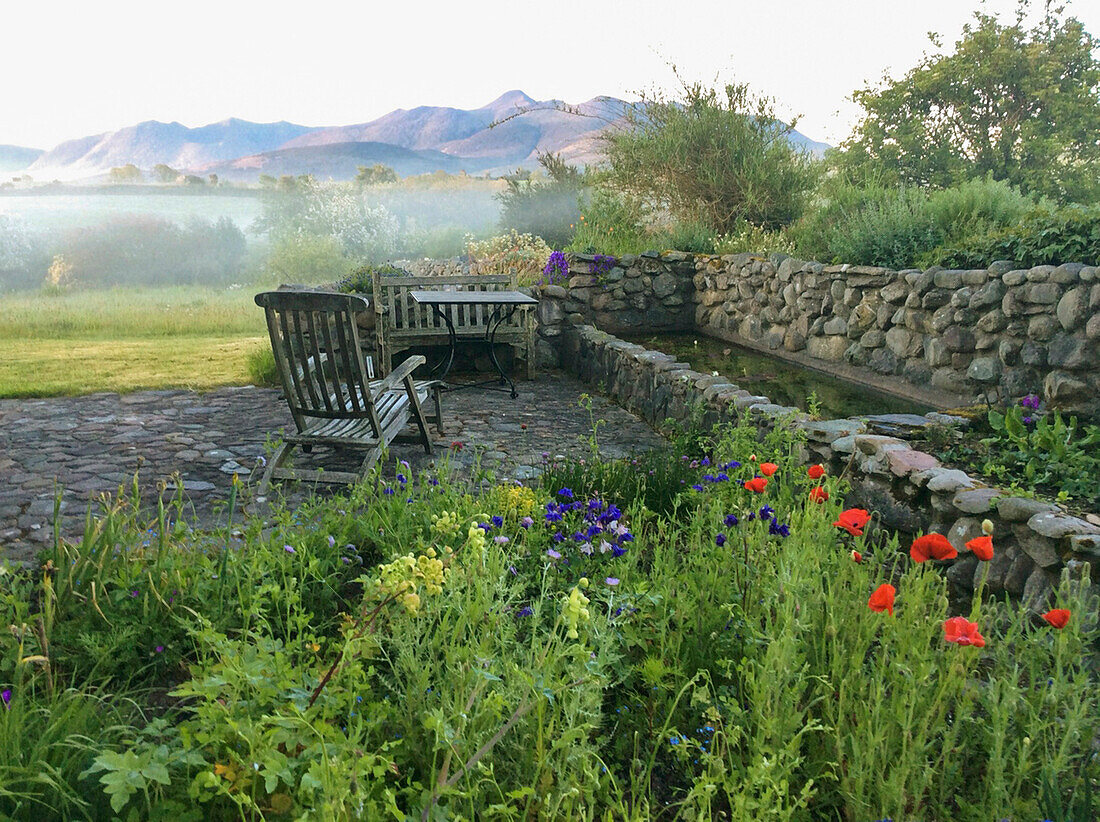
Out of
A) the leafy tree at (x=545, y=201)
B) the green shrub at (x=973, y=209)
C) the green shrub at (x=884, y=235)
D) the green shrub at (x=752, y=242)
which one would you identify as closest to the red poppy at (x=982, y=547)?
the green shrub at (x=884, y=235)

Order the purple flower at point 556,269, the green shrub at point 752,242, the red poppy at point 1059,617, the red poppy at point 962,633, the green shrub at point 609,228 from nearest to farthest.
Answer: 1. the red poppy at point 962,633
2. the red poppy at point 1059,617
3. the purple flower at point 556,269
4. the green shrub at point 752,242
5. the green shrub at point 609,228

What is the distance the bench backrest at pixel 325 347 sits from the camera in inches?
152

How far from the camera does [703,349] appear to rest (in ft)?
25.9

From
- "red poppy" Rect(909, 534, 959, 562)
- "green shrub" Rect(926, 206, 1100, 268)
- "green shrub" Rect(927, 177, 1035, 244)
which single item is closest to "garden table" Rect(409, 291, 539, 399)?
"green shrub" Rect(926, 206, 1100, 268)

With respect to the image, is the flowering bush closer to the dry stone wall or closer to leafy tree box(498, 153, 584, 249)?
leafy tree box(498, 153, 584, 249)

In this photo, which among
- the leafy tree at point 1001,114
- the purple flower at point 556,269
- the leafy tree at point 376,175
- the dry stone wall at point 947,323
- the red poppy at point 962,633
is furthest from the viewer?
the leafy tree at point 376,175

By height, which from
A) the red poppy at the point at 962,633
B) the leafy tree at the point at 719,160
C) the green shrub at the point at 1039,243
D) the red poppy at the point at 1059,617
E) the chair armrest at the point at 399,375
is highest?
the leafy tree at the point at 719,160

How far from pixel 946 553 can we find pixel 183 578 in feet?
6.82

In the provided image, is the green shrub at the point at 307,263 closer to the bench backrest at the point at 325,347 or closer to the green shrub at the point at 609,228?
the green shrub at the point at 609,228

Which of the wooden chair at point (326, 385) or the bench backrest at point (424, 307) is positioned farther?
the bench backrest at point (424, 307)

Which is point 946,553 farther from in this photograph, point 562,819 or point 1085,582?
point 562,819

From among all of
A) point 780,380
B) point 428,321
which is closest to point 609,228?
point 428,321

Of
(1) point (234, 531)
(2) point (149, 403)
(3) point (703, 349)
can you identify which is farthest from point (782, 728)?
(3) point (703, 349)

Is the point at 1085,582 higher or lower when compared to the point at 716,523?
higher
